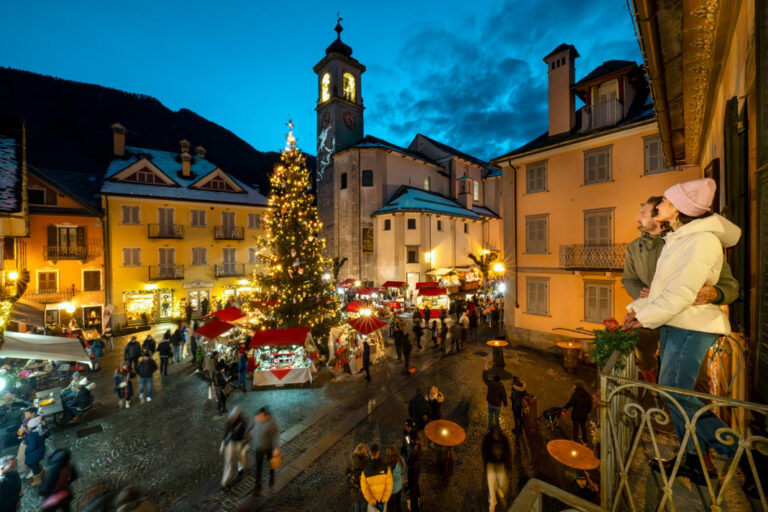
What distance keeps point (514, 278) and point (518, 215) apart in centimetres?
339

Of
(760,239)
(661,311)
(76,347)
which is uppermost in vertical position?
(760,239)

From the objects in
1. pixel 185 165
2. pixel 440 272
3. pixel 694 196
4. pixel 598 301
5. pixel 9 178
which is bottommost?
pixel 598 301

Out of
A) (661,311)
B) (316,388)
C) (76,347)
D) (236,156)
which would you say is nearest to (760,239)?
(661,311)

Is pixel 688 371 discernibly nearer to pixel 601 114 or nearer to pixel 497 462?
pixel 497 462

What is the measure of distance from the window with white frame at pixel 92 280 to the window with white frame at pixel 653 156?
32.5 metres

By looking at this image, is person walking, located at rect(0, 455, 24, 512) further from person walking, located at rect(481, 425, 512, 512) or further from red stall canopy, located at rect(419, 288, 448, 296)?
red stall canopy, located at rect(419, 288, 448, 296)

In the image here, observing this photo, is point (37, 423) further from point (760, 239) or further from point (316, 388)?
point (760, 239)

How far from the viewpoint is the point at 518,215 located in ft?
56.3

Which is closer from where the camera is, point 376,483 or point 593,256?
point 376,483

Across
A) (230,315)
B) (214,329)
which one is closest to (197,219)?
(230,315)

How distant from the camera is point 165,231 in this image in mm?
24562

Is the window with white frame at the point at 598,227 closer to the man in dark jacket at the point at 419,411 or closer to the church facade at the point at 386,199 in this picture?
the man in dark jacket at the point at 419,411

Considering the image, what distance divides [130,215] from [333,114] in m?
22.8

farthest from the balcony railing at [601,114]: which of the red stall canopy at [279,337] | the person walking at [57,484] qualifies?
the person walking at [57,484]
